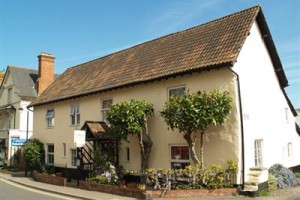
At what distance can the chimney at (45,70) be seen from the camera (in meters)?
35.1

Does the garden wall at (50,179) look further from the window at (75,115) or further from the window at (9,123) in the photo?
the window at (9,123)

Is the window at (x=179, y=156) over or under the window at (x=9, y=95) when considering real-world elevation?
under

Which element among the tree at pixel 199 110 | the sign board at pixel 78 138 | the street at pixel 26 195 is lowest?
the street at pixel 26 195

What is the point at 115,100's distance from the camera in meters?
21.7

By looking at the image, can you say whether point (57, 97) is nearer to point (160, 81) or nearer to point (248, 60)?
point (160, 81)

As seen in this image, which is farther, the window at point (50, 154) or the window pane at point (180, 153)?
the window at point (50, 154)

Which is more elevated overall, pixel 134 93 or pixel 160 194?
pixel 134 93

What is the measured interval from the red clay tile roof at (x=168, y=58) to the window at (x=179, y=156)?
3.64m

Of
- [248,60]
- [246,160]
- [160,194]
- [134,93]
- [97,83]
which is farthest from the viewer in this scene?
[97,83]

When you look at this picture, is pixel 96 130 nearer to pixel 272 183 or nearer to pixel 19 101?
pixel 272 183

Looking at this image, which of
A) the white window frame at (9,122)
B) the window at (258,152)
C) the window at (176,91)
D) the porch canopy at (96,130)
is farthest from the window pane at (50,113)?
the window at (258,152)

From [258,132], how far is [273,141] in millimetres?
2512

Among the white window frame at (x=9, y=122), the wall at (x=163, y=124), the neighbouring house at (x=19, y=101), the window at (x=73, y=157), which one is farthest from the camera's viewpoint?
Result: the white window frame at (x=9, y=122)

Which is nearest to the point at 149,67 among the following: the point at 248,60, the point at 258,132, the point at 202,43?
the point at 202,43
